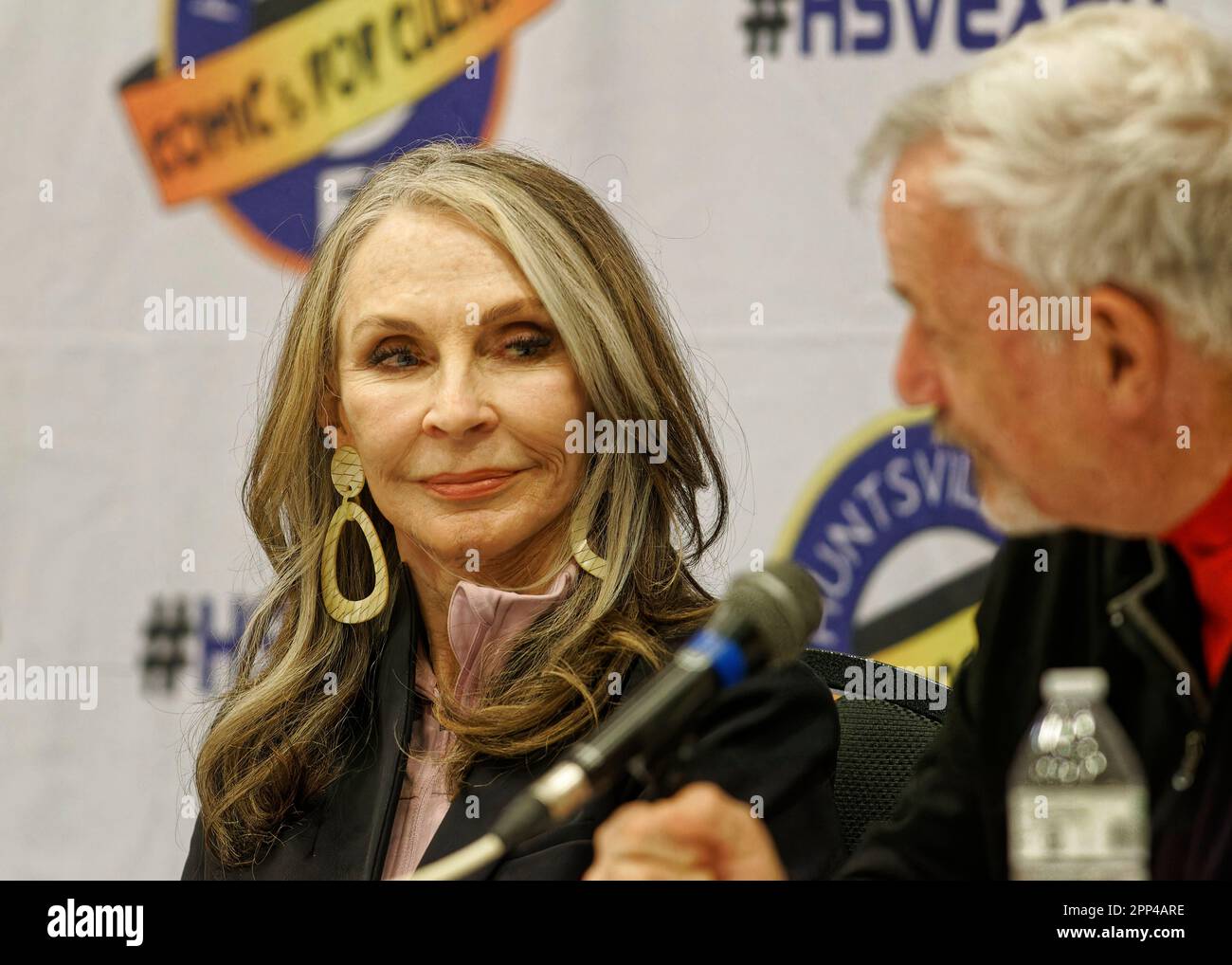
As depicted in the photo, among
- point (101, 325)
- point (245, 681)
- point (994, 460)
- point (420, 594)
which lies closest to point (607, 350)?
point (420, 594)

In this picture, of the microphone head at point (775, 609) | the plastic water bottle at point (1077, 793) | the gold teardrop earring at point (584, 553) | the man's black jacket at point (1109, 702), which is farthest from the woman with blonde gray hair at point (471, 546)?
the microphone head at point (775, 609)

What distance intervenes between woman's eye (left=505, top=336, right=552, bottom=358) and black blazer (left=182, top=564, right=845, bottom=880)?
0.33 metres

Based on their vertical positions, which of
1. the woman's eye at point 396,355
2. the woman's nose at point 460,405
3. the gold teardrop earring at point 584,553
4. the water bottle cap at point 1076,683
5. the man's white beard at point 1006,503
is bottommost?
the water bottle cap at point 1076,683

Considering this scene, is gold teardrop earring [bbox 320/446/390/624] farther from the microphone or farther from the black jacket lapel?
the microphone

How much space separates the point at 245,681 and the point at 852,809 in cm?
69

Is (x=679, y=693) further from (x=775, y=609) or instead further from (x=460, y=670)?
(x=460, y=670)

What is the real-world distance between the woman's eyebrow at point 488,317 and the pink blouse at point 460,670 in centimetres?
26

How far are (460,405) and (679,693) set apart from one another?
1.99 ft

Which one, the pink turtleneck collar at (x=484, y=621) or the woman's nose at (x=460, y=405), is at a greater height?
the woman's nose at (x=460, y=405)

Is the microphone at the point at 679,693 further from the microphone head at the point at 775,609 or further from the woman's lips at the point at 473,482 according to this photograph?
Answer: the woman's lips at the point at 473,482

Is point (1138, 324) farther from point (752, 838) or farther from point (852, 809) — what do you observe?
point (852, 809)

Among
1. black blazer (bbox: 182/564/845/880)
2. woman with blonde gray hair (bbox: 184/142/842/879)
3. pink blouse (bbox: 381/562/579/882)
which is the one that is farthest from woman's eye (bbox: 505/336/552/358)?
black blazer (bbox: 182/564/845/880)

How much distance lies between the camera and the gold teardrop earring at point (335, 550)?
172cm

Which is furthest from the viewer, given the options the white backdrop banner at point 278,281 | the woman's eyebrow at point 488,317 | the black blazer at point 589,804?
the white backdrop banner at point 278,281
